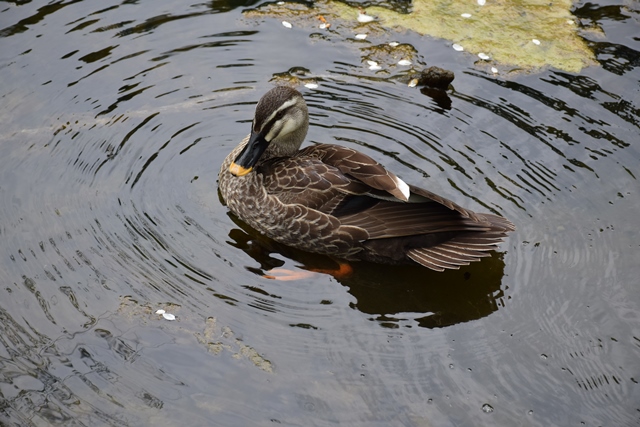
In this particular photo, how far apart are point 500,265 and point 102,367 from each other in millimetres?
2933

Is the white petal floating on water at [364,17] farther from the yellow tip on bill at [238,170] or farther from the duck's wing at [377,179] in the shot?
the yellow tip on bill at [238,170]

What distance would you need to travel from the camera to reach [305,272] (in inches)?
228

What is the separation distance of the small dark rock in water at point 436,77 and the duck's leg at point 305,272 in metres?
2.44

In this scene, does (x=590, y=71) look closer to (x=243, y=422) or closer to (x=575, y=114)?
(x=575, y=114)

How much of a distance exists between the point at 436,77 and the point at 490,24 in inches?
62.0

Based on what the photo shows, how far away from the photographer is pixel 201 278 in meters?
5.54

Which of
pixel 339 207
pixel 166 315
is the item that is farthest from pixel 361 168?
pixel 166 315

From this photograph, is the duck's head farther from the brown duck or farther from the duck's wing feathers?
the duck's wing feathers

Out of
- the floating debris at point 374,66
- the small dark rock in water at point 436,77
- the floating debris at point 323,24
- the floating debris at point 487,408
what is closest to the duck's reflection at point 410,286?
the floating debris at point 487,408

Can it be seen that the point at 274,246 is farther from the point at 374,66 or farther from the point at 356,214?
the point at 374,66

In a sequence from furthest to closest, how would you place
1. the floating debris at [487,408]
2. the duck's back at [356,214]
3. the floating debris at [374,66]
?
the floating debris at [374,66] → the duck's back at [356,214] → the floating debris at [487,408]

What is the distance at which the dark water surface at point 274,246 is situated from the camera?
4766 millimetres

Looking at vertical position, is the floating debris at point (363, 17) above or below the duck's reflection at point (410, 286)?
above

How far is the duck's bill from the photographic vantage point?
6.00 m
